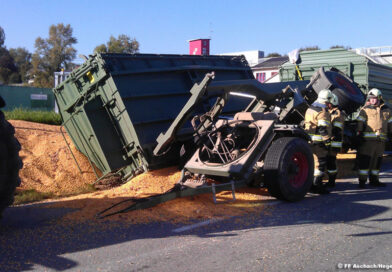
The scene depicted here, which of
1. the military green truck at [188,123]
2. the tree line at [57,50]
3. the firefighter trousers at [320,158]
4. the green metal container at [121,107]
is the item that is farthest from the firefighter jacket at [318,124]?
the tree line at [57,50]

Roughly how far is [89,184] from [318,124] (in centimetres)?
445

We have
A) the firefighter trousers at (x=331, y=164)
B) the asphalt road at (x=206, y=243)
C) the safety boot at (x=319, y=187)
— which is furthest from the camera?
the firefighter trousers at (x=331, y=164)

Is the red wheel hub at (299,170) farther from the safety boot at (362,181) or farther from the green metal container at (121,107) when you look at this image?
the green metal container at (121,107)

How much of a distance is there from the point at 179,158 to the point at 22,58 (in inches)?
2190

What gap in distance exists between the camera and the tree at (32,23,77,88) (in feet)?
131

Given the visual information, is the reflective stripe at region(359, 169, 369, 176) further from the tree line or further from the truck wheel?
the tree line

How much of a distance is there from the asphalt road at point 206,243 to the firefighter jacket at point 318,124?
1699 millimetres

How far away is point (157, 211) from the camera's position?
213 inches

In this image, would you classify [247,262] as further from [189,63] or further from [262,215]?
[189,63]

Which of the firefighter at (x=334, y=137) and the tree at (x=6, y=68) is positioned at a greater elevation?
the tree at (x=6, y=68)

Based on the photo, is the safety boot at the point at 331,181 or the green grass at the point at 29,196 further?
the safety boot at the point at 331,181

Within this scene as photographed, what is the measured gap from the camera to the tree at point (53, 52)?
40.1m

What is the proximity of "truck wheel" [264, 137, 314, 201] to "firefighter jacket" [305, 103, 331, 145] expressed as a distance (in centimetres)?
70

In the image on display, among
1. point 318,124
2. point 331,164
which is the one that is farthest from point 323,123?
point 331,164
